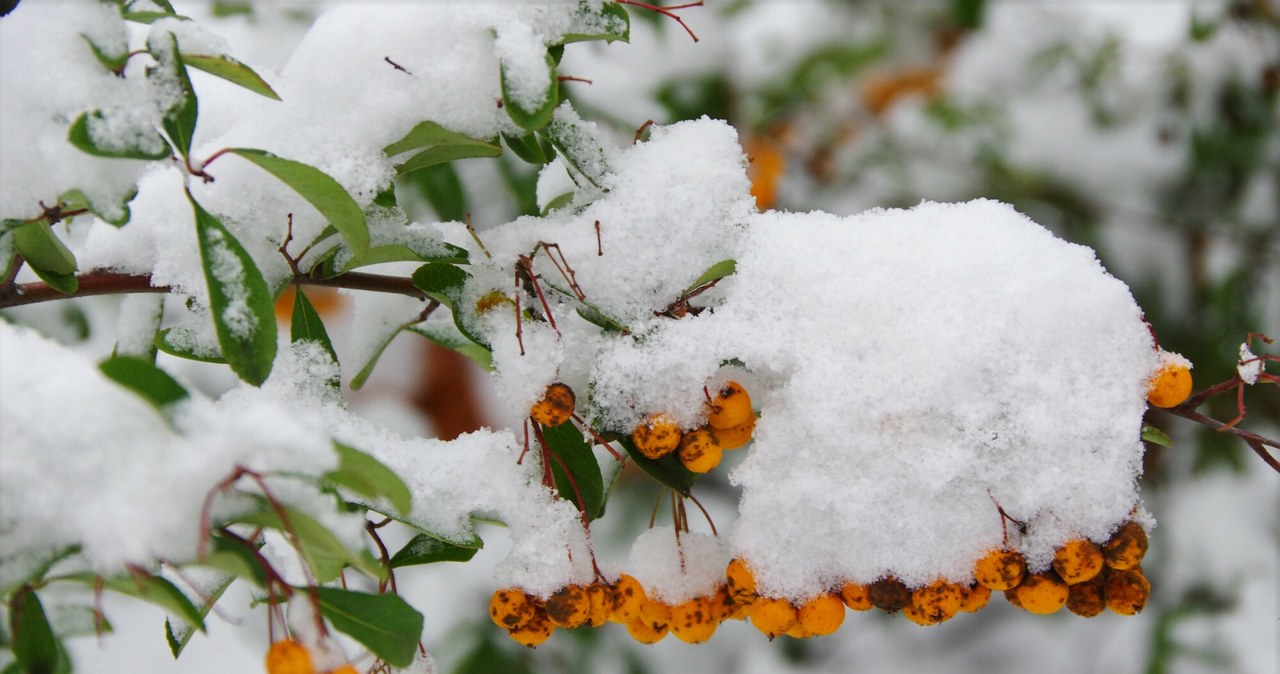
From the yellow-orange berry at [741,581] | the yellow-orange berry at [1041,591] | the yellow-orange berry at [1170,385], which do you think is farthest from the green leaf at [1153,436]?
the yellow-orange berry at [741,581]

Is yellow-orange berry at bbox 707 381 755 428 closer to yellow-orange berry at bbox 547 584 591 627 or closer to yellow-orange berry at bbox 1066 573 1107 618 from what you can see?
yellow-orange berry at bbox 547 584 591 627

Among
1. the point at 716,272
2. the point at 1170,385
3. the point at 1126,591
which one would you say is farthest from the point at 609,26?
the point at 1126,591

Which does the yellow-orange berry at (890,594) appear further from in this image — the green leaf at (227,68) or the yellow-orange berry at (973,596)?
the green leaf at (227,68)

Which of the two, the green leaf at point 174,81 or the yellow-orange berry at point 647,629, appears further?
the yellow-orange berry at point 647,629

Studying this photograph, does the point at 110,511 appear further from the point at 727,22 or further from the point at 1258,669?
the point at 727,22

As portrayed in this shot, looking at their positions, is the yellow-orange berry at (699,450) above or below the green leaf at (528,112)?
below

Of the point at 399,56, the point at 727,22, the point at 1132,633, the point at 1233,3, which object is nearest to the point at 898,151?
the point at 727,22
